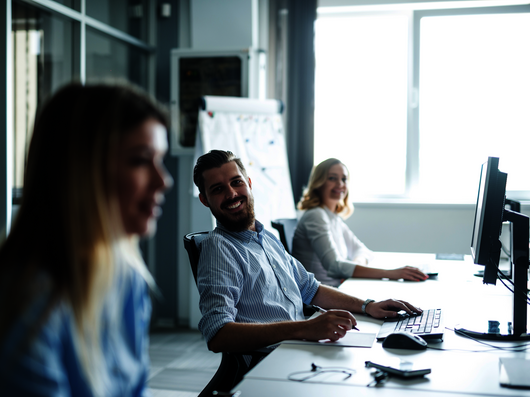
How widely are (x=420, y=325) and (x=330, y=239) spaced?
1.24 m

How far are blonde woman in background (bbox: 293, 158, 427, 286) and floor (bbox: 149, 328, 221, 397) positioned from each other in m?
0.94

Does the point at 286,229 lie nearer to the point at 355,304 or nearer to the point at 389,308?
the point at 355,304

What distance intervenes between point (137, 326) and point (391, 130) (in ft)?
12.6

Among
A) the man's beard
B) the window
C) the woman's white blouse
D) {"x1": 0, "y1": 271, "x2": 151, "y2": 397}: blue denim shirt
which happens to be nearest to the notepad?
{"x1": 0, "y1": 271, "x2": 151, "y2": 397}: blue denim shirt

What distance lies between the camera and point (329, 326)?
129 cm

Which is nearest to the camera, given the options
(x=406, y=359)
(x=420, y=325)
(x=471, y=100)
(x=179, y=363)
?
(x=406, y=359)

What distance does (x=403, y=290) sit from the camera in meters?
2.08

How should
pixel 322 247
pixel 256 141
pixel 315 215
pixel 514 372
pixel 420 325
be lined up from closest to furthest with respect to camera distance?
pixel 514 372
pixel 420 325
pixel 322 247
pixel 315 215
pixel 256 141

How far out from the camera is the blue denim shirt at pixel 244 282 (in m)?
1.42

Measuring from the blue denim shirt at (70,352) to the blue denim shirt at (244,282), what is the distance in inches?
22.0

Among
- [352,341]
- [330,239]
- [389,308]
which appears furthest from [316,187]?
[352,341]

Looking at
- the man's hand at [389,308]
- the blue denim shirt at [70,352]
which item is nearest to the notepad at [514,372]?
the man's hand at [389,308]

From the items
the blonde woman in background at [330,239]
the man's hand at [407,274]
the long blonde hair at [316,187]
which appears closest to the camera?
the man's hand at [407,274]

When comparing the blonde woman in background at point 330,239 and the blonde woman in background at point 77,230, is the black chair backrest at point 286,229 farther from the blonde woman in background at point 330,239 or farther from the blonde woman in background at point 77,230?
the blonde woman in background at point 77,230
